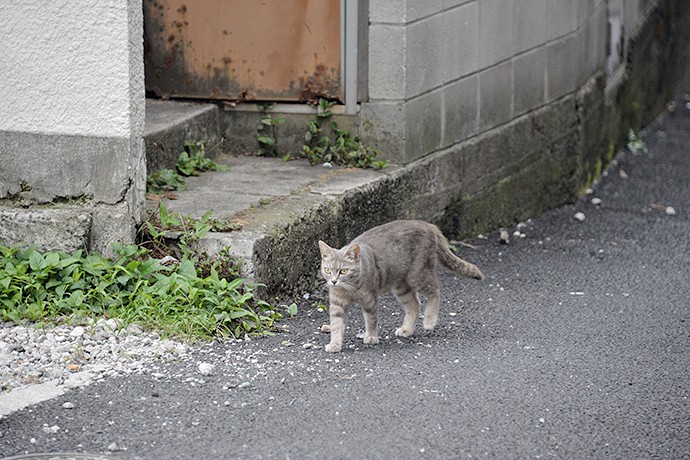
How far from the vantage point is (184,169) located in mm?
7340

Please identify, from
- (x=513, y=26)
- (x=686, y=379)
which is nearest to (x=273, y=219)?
(x=686, y=379)

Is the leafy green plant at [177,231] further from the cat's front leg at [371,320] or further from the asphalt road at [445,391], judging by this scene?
the cat's front leg at [371,320]

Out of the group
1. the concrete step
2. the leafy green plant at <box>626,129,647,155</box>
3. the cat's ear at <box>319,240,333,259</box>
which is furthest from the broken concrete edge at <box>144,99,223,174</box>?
the leafy green plant at <box>626,129,647,155</box>

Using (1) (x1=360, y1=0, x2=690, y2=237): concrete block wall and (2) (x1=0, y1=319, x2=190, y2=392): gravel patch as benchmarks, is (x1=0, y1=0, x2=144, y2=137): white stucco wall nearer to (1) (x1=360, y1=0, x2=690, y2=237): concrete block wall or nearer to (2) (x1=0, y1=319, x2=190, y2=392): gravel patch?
(2) (x1=0, y1=319, x2=190, y2=392): gravel patch

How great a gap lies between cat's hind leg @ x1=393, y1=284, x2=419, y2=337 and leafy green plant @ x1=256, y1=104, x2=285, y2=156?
2.14 meters

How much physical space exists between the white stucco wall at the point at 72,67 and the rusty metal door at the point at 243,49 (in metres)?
1.88

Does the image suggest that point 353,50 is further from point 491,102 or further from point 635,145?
point 635,145

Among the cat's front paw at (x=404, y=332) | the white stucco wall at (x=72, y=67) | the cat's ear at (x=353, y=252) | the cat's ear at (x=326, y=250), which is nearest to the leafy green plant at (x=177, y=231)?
the white stucco wall at (x=72, y=67)

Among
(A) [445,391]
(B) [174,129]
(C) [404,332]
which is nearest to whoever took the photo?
(A) [445,391]

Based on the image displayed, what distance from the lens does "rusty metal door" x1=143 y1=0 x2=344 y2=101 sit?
7.57 metres

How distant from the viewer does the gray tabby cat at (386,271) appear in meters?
5.64

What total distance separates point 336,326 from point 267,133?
2.60m

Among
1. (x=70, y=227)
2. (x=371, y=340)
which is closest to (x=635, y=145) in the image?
(x=371, y=340)

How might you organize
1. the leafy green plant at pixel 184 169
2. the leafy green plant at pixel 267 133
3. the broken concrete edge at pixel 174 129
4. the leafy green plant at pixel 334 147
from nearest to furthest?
the leafy green plant at pixel 184 169 < the broken concrete edge at pixel 174 129 < the leafy green plant at pixel 334 147 < the leafy green plant at pixel 267 133
